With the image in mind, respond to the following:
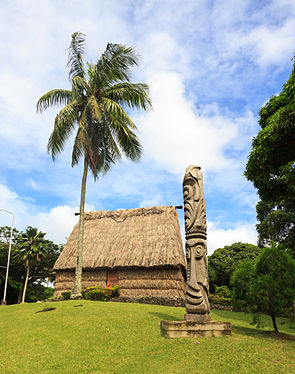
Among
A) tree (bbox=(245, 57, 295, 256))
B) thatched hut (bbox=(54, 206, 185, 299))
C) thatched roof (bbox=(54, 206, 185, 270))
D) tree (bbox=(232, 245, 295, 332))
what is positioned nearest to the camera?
tree (bbox=(232, 245, 295, 332))

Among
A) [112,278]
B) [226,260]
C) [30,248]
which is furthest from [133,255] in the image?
[30,248]

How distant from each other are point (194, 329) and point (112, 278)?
40.4ft

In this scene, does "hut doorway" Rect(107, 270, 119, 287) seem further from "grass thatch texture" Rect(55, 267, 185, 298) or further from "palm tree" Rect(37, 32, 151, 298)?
"palm tree" Rect(37, 32, 151, 298)

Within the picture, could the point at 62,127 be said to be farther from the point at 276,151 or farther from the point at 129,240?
the point at 276,151

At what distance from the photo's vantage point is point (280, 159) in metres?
11.7

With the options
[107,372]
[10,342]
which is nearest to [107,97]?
[10,342]

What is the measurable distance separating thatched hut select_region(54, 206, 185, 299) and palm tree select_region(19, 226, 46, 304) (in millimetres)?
8452

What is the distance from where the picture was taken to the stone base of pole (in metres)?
6.29

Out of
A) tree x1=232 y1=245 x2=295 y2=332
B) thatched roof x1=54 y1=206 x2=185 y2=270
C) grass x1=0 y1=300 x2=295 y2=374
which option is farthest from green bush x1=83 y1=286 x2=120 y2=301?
tree x1=232 y1=245 x2=295 y2=332

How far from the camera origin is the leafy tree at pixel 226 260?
18.5 metres

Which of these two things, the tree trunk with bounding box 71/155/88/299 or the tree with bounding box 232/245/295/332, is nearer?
the tree with bounding box 232/245/295/332

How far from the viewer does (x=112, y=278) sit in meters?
17.9

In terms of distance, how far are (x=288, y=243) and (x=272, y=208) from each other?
348 centimetres

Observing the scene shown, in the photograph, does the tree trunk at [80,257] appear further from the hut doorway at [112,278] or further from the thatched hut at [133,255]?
the hut doorway at [112,278]
